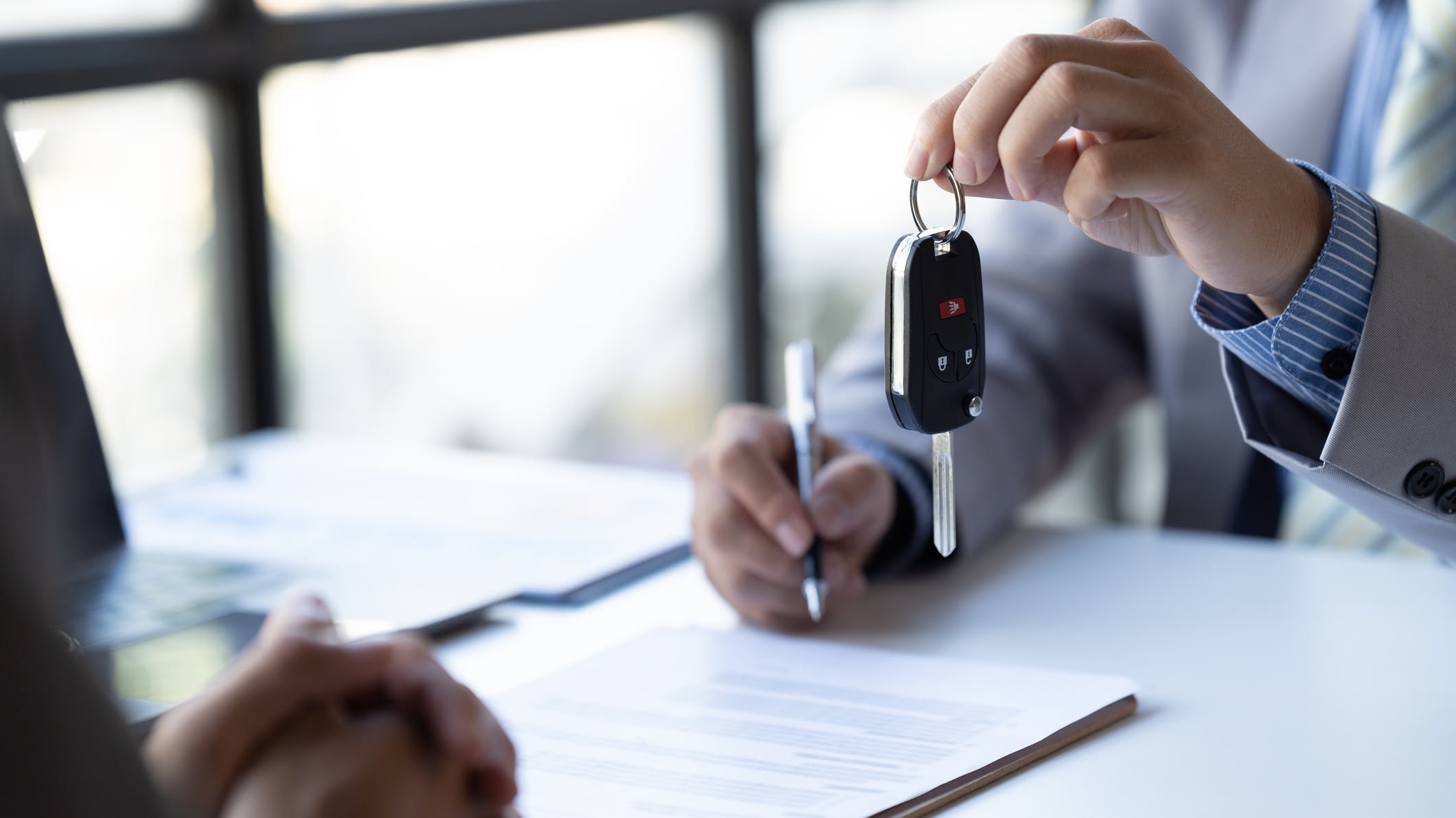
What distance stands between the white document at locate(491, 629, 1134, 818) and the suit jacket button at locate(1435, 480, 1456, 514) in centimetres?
24

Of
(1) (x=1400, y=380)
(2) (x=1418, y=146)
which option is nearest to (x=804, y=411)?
(1) (x=1400, y=380)

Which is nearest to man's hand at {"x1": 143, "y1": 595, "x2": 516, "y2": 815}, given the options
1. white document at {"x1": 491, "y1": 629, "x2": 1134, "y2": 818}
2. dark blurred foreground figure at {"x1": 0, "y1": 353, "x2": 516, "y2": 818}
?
dark blurred foreground figure at {"x1": 0, "y1": 353, "x2": 516, "y2": 818}

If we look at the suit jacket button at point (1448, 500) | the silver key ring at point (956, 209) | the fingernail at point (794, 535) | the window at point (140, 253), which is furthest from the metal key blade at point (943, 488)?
the window at point (140, 253)

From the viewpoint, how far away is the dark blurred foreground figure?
15.8 inches

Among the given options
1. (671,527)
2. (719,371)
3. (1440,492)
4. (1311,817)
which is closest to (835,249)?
Answer: (719,371)

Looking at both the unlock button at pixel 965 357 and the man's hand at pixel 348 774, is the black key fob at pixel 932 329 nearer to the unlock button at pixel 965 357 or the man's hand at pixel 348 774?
the unlock button at pixel 965 357

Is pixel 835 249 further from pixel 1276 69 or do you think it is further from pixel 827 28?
pixel 1276 69

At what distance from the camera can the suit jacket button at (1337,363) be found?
84cm

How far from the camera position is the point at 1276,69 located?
131 centimetres

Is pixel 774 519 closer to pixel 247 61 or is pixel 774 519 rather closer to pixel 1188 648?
pixel 1188 648

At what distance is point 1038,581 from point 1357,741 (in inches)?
12.6

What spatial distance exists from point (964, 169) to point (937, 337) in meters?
0.09

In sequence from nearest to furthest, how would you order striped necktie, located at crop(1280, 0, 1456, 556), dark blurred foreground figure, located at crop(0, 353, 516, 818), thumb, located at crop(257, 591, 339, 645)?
dark blurred foreground figure, located at crop(0, 353, 516, 818) < thumb, located at crop(257, 591, 339, 645) < striped necktie, located at crop(1280, 0, 1456, 556)

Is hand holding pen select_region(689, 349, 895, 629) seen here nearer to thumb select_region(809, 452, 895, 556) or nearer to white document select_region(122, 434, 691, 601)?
thumb select_region(809, 452, 895, 556)
